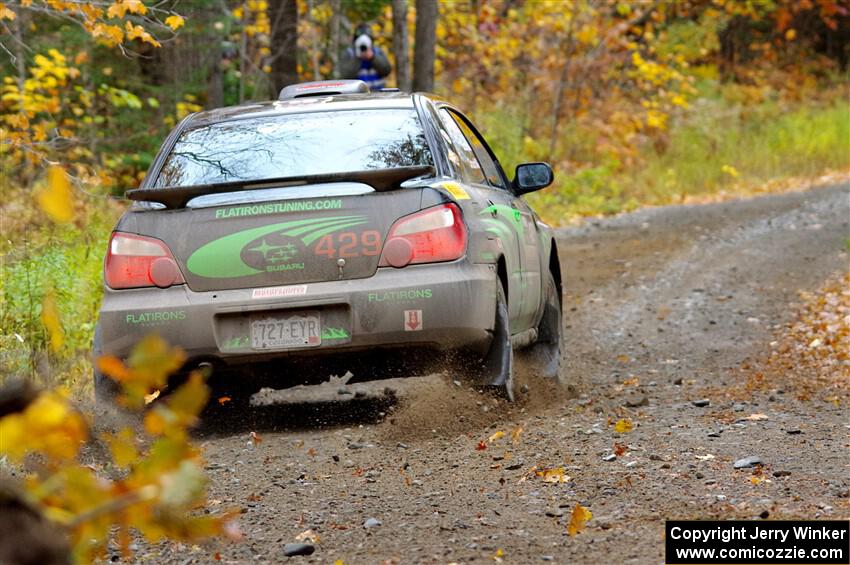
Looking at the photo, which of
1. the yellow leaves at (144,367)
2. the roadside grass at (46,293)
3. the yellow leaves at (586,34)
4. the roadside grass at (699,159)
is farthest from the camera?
the yellow leaves at (586,34)

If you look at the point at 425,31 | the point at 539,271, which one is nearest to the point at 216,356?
the point at 539,271

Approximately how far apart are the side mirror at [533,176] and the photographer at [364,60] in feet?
47.2

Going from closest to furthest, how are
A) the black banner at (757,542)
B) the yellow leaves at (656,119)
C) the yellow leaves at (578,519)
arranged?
the black banner at (757,542)
the yellow leaves at (578,519)
the yellow leaves at (656,119)

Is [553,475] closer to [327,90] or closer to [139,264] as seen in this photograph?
[139,264]

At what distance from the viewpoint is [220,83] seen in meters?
20.4

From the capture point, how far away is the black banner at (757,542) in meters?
3.69

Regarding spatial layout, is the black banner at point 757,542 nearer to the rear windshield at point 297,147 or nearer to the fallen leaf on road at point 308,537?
the fallen leaf on road at point 308,537

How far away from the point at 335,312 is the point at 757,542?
2486mm

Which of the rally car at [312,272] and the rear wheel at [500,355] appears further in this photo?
the rear wheel at [500,355]

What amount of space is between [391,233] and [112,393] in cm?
156

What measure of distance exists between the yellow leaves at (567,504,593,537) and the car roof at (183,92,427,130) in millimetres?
2987

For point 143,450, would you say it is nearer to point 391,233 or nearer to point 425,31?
point 391,233

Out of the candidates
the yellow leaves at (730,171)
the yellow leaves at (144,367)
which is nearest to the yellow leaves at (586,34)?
the yellow leaves at (730,171)

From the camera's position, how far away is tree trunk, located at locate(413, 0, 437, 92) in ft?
63.2
